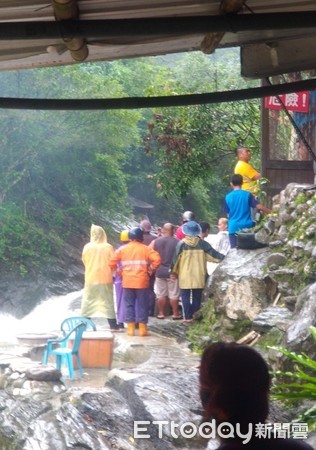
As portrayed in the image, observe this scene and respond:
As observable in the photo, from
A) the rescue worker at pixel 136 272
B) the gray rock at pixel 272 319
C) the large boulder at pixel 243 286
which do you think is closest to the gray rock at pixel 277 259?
the large boulder at pixel 243 286

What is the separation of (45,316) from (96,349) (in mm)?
9631

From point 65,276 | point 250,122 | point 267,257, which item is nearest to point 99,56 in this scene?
point 267,257

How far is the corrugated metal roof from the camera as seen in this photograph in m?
3.49

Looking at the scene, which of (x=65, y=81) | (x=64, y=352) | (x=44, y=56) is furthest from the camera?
(x=65, y=81)

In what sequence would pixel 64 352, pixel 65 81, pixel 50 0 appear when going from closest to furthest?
1. pixel 50 0
2. pixel 64 352
3. pixel 65 81

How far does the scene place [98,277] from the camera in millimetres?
13047

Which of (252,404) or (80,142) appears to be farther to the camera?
(80,142)

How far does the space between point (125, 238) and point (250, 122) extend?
19.5 feet

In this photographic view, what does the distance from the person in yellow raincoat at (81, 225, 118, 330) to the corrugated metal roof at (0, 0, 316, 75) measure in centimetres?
857

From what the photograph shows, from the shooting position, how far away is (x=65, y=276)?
26.5m

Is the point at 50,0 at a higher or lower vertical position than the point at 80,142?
lower

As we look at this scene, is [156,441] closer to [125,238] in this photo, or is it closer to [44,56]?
[125,238]

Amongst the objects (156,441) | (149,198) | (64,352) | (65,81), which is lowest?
(156,441)

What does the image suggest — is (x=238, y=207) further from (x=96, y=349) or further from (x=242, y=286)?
(x=96, y=349)
